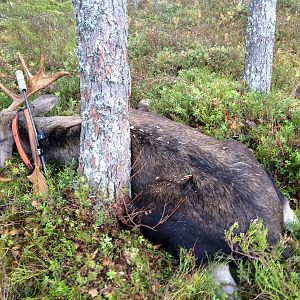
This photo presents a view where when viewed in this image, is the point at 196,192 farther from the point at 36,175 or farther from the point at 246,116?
the point at 246,116

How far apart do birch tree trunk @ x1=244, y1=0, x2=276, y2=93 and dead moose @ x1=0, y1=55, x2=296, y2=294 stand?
7.44ft

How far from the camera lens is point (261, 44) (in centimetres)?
625

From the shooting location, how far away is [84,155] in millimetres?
3934

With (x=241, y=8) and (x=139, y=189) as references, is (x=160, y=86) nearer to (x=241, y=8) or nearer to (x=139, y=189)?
(x=139, y=189)

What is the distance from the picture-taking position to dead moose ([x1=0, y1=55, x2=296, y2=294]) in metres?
3.53

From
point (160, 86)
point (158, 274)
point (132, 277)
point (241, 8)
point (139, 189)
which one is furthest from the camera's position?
point (241, 8)

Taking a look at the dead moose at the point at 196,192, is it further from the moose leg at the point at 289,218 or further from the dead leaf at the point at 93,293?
the dead leaf at the point at 93,293

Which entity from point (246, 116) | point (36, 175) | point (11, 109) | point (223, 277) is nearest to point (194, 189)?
point (223, 277)

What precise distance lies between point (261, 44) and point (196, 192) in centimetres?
362

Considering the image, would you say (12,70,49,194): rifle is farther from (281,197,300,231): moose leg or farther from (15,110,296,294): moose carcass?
(281,197,300,231): moose leg

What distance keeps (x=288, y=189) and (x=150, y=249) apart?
1898 millimetres

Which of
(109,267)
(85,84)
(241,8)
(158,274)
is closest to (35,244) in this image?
(109,267)

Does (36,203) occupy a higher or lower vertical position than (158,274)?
higher

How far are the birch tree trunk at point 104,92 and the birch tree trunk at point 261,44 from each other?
327 centimetres
